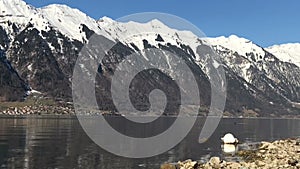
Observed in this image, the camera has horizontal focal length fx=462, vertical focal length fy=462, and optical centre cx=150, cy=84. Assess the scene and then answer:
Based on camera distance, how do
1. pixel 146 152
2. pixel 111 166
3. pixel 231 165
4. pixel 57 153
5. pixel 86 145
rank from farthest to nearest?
pixel 86 145 < pixel 146 152 < pixel 57 153 < pixel 111 166 < pixel 231 165

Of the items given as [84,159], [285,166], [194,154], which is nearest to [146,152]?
[194,154]

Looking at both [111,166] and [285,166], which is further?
[111,166]

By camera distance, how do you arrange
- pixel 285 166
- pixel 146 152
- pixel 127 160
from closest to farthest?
pixel 285 166 → pixel 127 160 → pixel 146 152

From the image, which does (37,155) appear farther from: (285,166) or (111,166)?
(285,166)

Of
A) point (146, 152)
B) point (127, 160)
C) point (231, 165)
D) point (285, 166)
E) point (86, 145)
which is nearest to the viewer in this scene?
point (285, 166)

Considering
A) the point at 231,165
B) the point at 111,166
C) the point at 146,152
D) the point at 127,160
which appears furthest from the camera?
the point at 146,152

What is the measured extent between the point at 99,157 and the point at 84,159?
449 cm

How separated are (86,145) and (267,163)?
180 feet

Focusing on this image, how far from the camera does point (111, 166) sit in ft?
253

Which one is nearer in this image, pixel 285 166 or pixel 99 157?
pixel 285 166

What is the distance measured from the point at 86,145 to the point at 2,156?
Result: 100 ft

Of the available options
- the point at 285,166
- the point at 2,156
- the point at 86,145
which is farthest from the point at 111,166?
the point at 86,145

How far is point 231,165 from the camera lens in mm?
69938

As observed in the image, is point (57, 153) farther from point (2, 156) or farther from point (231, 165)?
point (231, 165)
